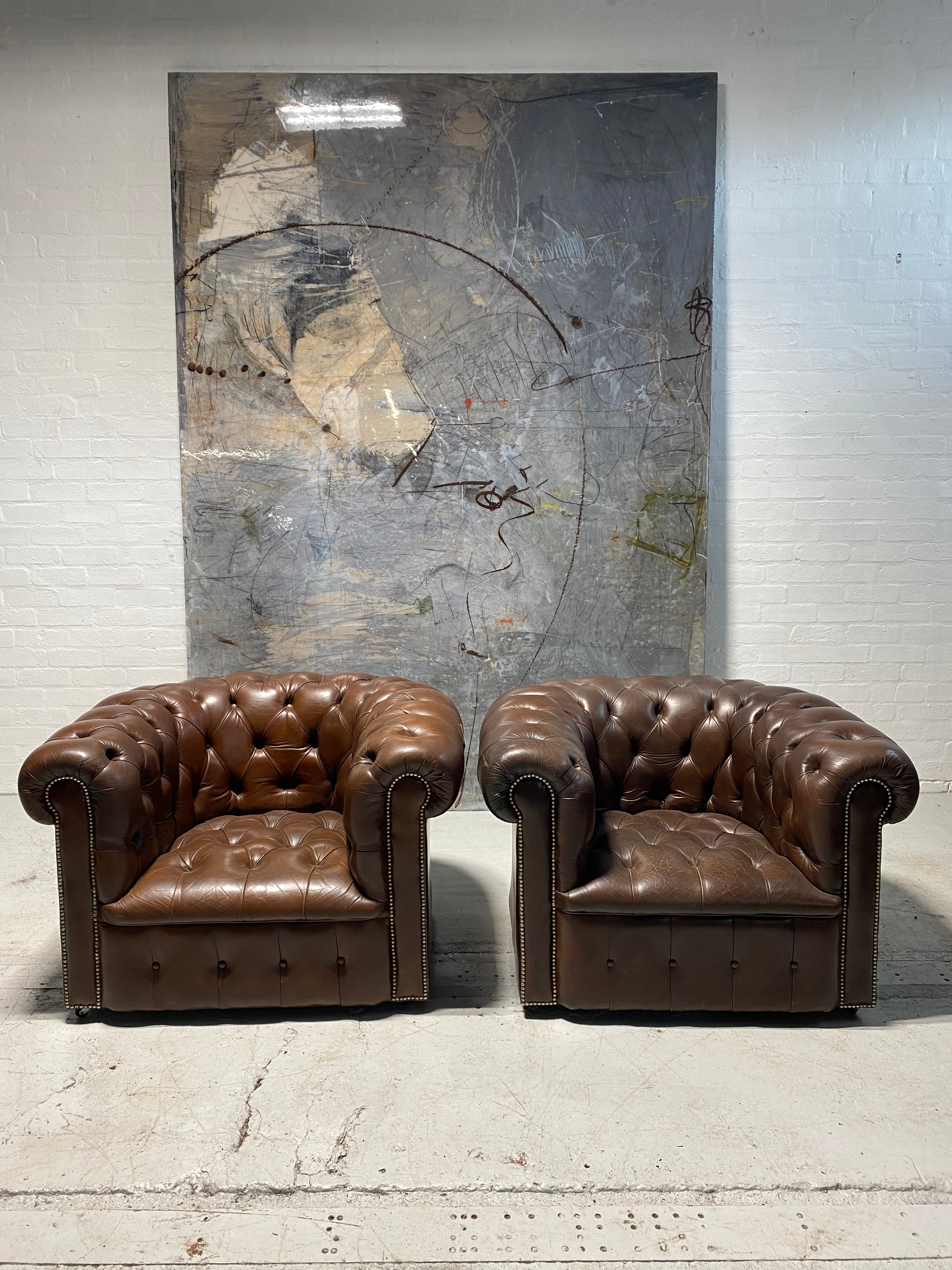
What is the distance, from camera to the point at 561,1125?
1913mm

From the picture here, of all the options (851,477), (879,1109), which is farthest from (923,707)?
(879,1109)

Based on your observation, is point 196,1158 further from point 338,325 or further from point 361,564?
point 338,325

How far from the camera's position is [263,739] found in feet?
9.42

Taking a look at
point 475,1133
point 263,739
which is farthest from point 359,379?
point 475,1133

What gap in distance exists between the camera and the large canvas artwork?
3.72 metres

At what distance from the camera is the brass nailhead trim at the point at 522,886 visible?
2271 mm

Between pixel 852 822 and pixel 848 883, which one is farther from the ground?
pixel 852 822

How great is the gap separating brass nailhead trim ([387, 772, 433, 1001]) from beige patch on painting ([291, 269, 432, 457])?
1939 mm

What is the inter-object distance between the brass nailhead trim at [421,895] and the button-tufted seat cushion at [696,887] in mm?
346

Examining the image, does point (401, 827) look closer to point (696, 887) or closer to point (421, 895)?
point (421, 895)

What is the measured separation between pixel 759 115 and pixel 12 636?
393 cm

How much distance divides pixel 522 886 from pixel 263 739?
1019 mm

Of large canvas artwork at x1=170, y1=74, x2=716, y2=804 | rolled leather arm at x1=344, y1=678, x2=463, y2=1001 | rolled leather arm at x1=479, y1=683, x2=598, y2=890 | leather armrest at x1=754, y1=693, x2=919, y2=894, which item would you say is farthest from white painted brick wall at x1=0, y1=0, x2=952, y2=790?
rolled leather arm at x1=344, y1=678, x2=463, y2=1001

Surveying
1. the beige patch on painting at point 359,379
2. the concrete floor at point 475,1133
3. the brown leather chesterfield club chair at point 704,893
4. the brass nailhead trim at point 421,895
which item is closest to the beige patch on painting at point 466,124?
the beige patch on painting at point 359,379
